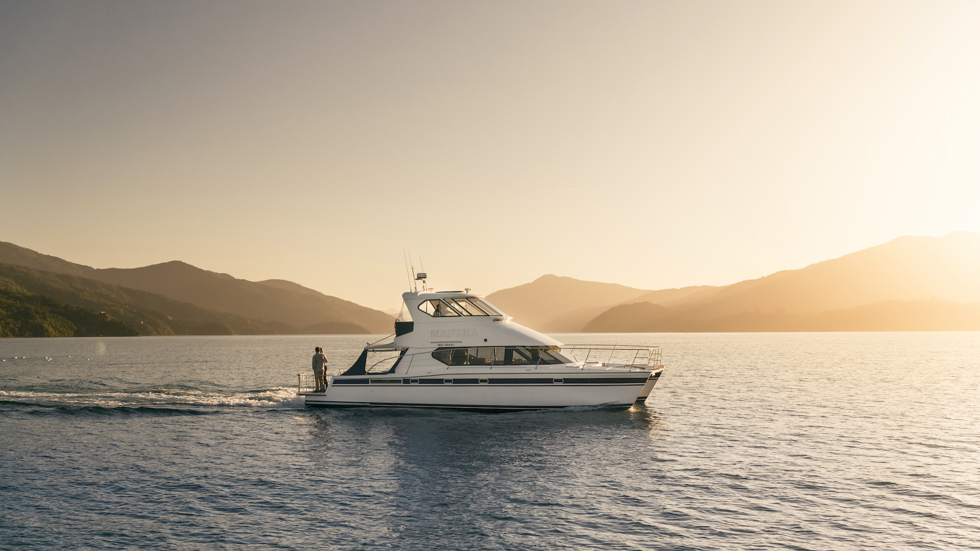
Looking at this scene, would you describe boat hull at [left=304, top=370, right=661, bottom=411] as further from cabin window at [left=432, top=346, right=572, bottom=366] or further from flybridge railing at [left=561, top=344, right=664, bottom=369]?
flybridge railing at [left=561, top=344, right=664, bottom=369]

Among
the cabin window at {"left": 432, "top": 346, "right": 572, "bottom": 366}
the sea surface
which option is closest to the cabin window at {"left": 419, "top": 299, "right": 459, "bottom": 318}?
the cabin window at {"left": 432, "top": 346, "right": 572, "bottom": 366}

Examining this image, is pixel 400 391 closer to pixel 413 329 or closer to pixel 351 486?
pixel 413 329

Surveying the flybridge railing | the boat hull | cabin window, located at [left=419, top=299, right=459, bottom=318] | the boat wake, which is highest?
cabin window, located at [left=419, top=299, right=459, bottom=318]

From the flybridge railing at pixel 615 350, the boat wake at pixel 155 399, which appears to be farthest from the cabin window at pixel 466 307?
the boat wake at pixel 155 399

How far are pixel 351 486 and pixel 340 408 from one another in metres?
12.8

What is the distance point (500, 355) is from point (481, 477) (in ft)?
34.9

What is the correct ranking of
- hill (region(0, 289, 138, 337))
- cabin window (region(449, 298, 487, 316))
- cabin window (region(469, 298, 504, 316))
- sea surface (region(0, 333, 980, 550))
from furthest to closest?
hill (region(0, 289, 138, 337)) → cabin window (region(469, 298, 504, 316)) → cabin window (region(449, 298, 487, 316)) → sea surface (region(0, 333, 980, 550))

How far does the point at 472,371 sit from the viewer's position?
25.5 m

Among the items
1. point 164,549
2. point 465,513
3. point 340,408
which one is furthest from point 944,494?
point 340,408

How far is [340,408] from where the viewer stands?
2727cm

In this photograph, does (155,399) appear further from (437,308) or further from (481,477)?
(481,477)

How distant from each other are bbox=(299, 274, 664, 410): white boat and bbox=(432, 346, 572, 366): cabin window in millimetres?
47

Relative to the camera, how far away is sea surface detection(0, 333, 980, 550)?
11.5 m

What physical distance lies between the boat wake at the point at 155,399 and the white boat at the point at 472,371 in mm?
4346
